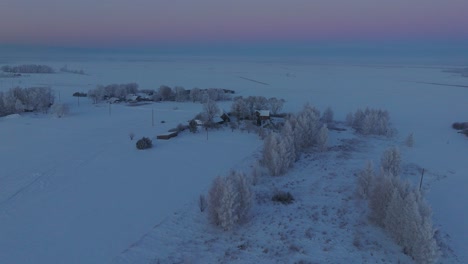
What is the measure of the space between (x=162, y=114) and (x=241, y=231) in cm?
1940

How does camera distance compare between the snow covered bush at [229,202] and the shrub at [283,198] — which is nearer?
the snow covered bush at [229,202]

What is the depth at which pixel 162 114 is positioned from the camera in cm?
2798

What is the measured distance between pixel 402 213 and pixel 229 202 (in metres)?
4.64

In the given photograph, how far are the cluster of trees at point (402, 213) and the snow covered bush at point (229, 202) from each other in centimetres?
386

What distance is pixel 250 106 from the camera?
27188mm

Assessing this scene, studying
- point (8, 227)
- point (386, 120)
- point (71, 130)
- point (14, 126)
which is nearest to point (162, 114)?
point (71, 130)

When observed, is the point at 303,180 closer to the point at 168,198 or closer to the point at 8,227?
the point at 168,198

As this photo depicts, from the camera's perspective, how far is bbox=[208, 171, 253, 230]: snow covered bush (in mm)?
9914

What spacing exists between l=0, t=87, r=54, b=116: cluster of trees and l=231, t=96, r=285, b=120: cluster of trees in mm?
15130

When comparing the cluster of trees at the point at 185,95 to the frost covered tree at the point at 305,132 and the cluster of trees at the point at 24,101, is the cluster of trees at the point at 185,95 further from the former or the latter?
the frost covered tree at the point at 305,132

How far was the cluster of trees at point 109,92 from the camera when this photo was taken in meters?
35.0

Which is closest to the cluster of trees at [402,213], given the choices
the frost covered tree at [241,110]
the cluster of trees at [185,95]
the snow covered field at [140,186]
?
the snow covered field at [140,186]

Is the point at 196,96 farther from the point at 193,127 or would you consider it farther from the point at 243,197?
the point at 243,197

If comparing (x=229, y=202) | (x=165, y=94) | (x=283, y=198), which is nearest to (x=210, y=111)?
(x=283, y=198)
